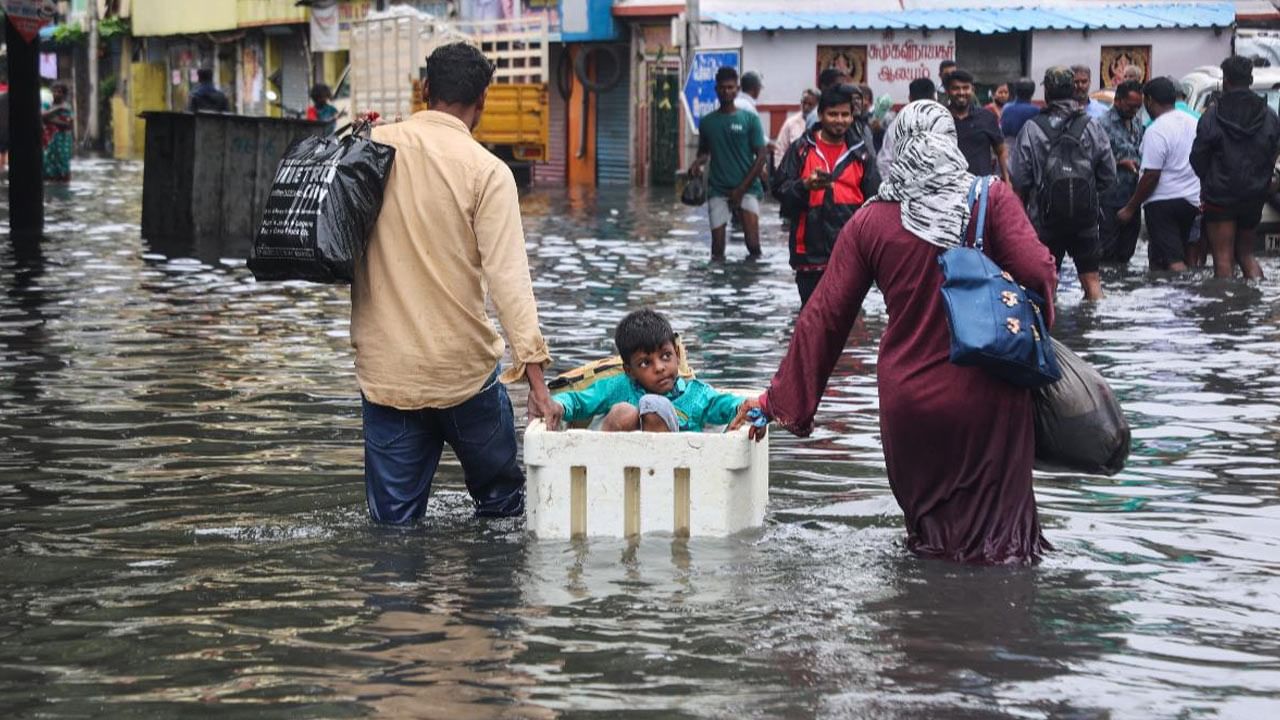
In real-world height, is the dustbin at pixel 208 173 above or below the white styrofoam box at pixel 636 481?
above

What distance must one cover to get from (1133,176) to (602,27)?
22.5 meters

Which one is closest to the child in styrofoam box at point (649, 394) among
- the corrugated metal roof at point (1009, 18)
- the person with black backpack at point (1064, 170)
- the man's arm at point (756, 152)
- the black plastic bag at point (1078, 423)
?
the black plastic bag at point (1078, 423)

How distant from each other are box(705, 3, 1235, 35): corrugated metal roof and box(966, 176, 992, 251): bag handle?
24463mm

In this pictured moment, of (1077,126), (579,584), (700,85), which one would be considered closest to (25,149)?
(1077,126)

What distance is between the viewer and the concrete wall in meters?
30.5

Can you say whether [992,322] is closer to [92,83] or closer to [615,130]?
[615,130]

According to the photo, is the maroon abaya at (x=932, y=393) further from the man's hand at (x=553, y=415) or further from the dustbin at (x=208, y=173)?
→ the dustbin at (x=208, y=173)

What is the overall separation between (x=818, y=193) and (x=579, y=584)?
615cm

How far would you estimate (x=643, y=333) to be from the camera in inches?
279

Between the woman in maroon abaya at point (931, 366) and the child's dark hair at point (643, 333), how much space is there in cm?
64

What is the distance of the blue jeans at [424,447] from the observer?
6641 mm

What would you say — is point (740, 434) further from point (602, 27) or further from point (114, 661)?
point (602, 27)

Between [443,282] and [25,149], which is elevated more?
[25,149]

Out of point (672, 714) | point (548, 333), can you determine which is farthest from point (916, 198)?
point (548, 333)
